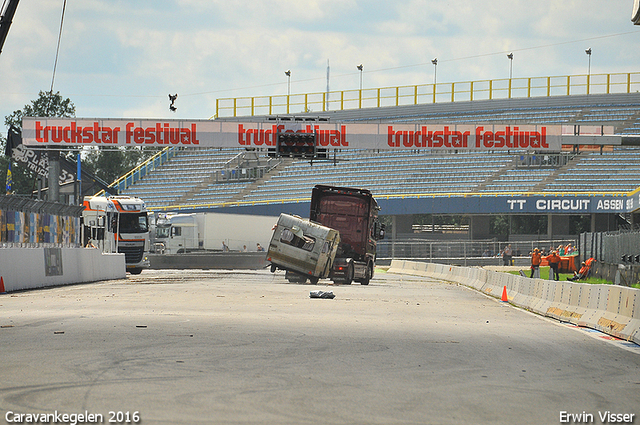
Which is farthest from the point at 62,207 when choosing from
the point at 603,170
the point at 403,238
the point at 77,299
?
the point at 603,170

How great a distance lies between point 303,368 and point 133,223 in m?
30.4

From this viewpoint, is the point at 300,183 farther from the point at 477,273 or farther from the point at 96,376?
the point at 96,376

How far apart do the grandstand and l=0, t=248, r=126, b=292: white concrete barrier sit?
25.1 m

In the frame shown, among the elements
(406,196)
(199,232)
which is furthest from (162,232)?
(406,196)

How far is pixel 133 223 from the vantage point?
124 feet

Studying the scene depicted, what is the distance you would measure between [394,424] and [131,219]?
33.0 meters

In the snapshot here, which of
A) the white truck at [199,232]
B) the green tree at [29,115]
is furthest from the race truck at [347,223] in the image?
the green tree at [29,115]

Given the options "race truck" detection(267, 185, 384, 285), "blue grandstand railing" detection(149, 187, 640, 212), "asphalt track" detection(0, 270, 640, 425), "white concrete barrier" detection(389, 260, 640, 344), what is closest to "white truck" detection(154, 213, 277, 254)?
"blue grandstand railing" detection(149, 187, 640, 212)

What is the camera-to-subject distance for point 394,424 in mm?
6020

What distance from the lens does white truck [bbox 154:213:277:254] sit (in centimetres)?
5172

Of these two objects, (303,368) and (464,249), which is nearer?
(303,368)

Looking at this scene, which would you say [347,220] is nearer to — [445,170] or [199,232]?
[199,232]

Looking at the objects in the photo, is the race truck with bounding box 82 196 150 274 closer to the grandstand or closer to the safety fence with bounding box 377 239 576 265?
the grandstand

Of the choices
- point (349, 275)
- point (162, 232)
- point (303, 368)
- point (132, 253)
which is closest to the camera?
point (303, 368)
